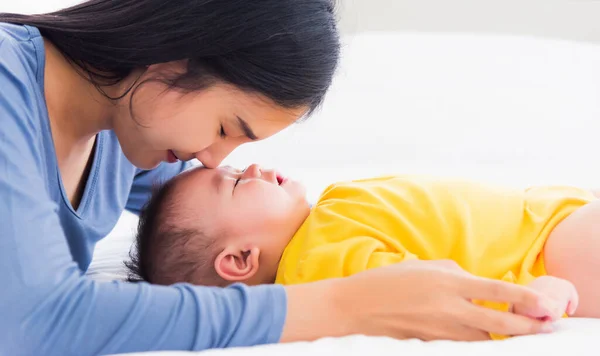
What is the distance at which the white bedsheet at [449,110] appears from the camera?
2.25 meters

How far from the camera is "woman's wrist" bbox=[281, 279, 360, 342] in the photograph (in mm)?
881

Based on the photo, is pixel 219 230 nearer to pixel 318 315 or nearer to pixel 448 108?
pixel 318 315

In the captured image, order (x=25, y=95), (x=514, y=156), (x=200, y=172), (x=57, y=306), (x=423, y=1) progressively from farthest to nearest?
(x=423, y=1) < (x=514, y=156) < (x=200, y=172) < (x=25, y=95) < (x=57, y=306)

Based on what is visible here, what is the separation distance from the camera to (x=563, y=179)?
5.98 feet

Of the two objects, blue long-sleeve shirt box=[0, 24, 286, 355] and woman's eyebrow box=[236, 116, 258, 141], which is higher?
woman's eyebrow box=[236, 116, 258, 141]

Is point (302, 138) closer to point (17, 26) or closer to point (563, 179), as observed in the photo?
point (563, 179)

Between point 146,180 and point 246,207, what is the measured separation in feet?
1.81

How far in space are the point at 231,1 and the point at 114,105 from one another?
29 centimetres

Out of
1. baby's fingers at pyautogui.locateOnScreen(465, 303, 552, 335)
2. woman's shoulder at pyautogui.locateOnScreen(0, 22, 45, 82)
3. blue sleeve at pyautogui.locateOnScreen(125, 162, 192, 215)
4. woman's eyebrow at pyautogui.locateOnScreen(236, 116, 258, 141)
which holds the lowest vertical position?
blue sleeve at pyautogui.locateOnScreen(125, 162, 192, 215)

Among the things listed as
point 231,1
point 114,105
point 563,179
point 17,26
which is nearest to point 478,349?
point 231,1

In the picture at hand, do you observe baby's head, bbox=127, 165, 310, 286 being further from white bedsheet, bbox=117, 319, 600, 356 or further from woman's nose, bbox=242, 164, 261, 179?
white bedsheet, bbox=117, 319, 600, 356

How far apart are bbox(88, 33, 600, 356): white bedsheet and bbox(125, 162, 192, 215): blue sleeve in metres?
0.52

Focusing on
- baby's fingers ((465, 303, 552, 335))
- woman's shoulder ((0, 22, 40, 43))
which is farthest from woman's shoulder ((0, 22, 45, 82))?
baby's fingers ((465, 303, 552, 335))

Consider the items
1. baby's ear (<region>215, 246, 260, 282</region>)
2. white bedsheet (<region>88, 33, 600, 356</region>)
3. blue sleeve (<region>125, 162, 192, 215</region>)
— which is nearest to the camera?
baby's ear (<region>215, 246, 260, 282</region>)
